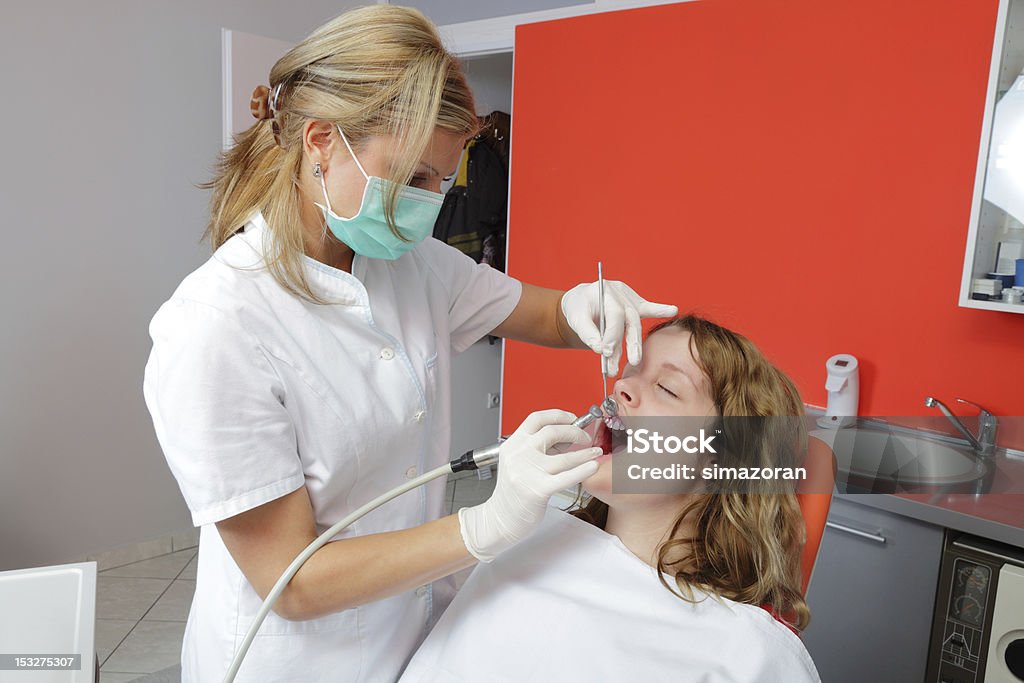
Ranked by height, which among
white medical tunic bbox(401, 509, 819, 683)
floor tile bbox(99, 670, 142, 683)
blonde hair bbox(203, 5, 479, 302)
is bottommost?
floor tile bbox(99, 670, 142, 683)

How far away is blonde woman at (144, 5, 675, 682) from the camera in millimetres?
925

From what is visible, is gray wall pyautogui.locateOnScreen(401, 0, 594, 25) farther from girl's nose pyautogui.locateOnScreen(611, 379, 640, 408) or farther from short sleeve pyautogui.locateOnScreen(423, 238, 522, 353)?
girl's nose pyautogui.locateOnScreen(611, 379, 640, 408)

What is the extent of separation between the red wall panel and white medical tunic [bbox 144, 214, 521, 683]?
1.48m

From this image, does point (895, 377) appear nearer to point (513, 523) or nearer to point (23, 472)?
point (513, 523)

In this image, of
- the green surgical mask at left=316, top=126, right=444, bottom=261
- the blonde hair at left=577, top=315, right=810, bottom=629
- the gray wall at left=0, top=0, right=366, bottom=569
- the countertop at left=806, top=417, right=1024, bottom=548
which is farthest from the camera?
the gray wall at left=0, top=0, right=366, bottom=569

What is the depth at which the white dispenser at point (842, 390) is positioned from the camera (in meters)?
2.23

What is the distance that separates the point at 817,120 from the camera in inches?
89.6

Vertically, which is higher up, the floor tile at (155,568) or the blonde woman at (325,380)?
the blonde woman at (325,380)

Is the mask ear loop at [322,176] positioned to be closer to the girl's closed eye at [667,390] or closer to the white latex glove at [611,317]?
the white latex glove at [611,317]

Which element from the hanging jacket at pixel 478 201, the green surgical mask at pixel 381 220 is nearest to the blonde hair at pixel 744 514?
the green surgical mask at pixel 381 220

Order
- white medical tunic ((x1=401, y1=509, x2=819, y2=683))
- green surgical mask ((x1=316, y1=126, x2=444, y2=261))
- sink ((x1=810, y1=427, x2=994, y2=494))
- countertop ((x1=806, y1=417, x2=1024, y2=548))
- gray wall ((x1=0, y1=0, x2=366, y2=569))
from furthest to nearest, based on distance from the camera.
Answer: gray wall ((x1=0, y1=0, x2=366, y2=569)) → sink ((x1=810, y1=427, x2=994, y2=494)) → countertop ((x1=806, y1=417, x2=1024, y2=548)) → white medical tunic ((x1=401, y1=509, x2=819, y2=683)) → green surgical mask ((x1=316, y1=126, x2=444, y2=261))

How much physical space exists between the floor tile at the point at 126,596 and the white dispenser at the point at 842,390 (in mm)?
2354

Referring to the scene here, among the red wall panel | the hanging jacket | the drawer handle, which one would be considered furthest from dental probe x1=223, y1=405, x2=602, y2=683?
the hanging jacket

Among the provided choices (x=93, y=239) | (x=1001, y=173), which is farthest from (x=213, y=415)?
(x=93, y=239)
